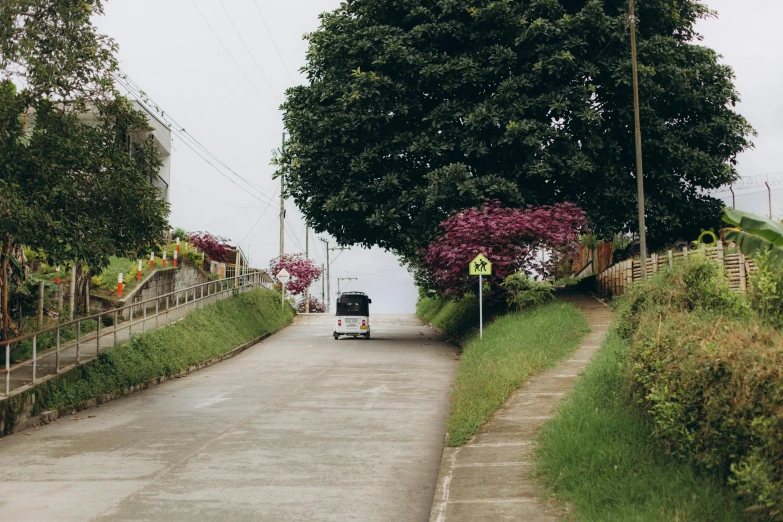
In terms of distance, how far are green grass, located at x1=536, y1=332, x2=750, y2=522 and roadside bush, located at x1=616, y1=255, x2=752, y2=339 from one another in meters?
1.04

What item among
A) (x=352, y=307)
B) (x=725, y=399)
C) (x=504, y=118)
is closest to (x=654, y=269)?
(x=504, y=118)

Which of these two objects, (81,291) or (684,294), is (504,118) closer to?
(81,291)

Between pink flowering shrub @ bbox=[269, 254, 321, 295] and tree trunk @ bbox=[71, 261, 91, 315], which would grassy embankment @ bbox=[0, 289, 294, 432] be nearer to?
tree trunk @ bbox=[71, 261, 91, 315]

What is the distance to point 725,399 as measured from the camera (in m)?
6.30

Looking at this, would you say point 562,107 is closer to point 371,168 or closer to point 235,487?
point 371,168

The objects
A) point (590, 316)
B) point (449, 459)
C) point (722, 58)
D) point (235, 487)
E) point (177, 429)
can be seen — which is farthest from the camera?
point (722, 58)

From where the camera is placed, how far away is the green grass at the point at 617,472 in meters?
6.61

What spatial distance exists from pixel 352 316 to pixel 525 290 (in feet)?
32.4

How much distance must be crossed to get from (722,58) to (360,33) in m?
14.0

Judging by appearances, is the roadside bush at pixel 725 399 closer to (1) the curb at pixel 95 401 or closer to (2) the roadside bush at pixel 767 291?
(2) the roadside bush at pixel 767 291

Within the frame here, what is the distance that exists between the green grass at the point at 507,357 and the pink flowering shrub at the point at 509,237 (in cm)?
225

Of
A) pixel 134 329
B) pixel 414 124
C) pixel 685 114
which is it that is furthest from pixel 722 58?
pixel 134 329

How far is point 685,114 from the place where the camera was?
3031 cm

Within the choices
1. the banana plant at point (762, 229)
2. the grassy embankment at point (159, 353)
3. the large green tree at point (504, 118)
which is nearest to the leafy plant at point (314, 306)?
the grassy embankment at point (159, 353)
